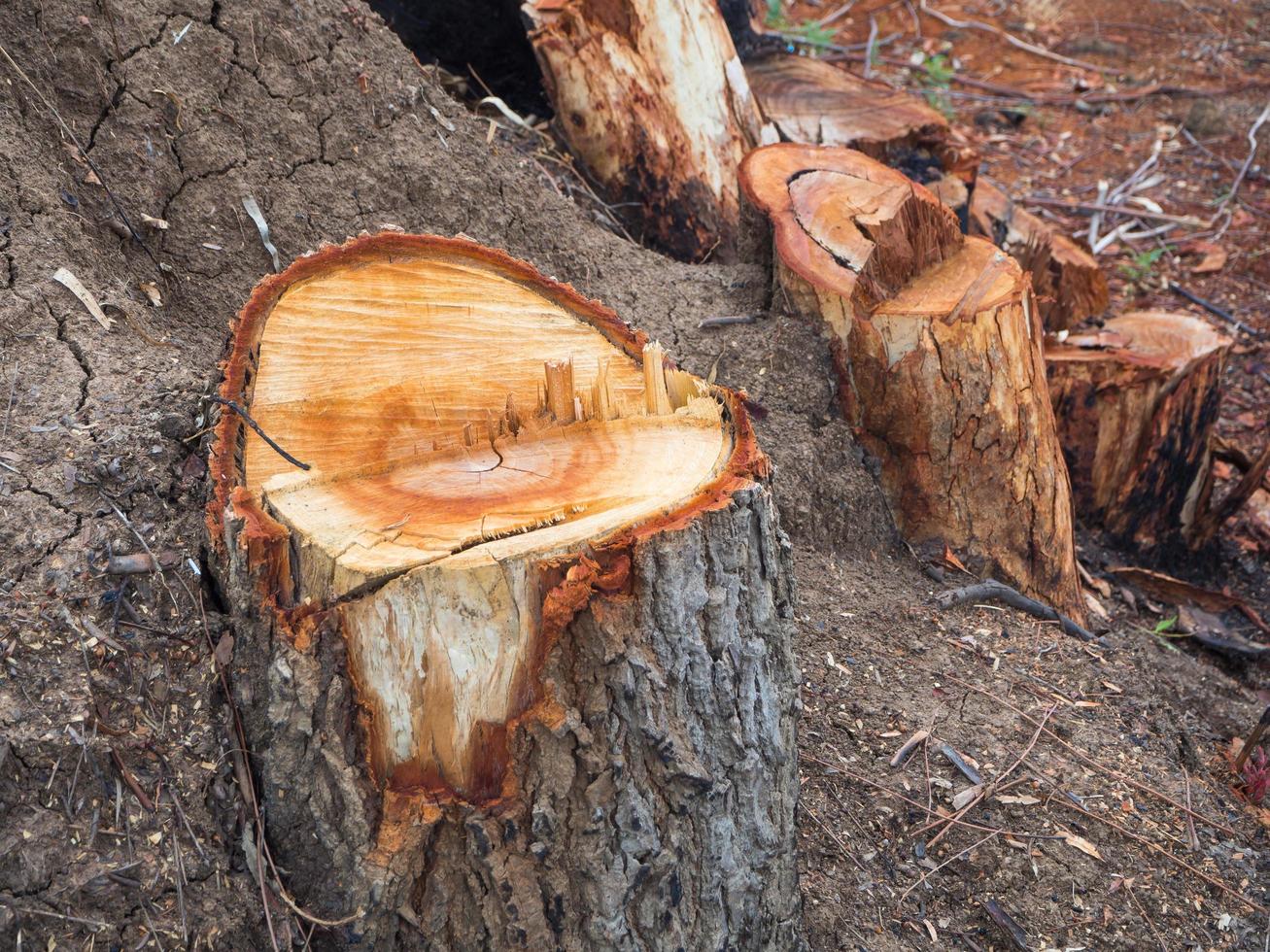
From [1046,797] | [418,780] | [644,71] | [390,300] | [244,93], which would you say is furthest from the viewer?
[644,71]

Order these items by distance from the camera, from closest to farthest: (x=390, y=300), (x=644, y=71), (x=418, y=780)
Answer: (x=418, y=780)
(x=390, y=300)
(x=644, y=71)

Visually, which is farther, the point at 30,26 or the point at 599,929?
the point at 30,26

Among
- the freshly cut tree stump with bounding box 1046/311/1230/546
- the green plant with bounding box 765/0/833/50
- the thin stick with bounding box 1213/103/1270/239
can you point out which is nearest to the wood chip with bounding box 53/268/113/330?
the freshly cut tree stump with bounding box 1046/311/1230/546

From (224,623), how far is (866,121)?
335cm

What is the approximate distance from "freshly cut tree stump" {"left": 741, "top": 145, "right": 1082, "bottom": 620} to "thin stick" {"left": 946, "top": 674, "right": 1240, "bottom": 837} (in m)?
0.57

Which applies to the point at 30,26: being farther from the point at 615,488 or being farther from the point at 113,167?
the point at 615,488

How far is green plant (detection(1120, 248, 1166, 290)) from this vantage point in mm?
5348

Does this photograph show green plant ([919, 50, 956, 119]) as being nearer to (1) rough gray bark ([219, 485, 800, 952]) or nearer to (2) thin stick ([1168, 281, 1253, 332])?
(2) thin stick ([1168, 281, 1253, 332])

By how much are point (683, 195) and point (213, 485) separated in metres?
2.58

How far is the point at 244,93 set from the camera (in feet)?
9.04

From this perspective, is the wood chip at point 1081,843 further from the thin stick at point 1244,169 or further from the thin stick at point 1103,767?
the thin stick at point 1244,169

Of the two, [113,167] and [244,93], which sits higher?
[244,93]

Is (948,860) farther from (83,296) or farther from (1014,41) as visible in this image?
(1014,41)

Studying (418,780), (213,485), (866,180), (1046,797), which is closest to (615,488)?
(418,780)
